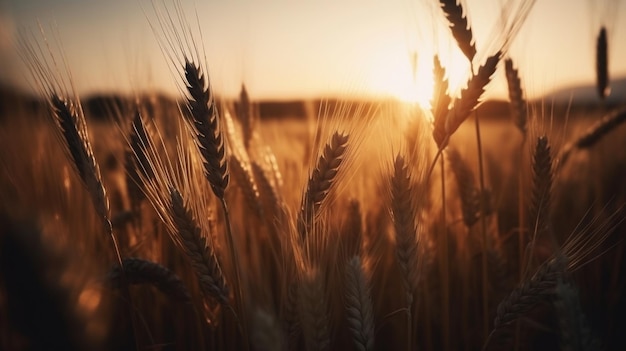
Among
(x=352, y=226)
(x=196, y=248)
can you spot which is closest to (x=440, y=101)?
(x=352, y=226)

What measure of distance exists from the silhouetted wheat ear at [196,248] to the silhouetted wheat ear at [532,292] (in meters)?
0.72

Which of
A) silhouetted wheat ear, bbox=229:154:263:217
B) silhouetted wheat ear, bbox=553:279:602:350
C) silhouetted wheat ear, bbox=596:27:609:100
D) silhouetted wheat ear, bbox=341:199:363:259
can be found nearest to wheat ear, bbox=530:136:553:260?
silhouetted wheat ear, bbox=553:279:602:350

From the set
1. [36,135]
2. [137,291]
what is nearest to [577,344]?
[137,291]

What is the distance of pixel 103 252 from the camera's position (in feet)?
6.72

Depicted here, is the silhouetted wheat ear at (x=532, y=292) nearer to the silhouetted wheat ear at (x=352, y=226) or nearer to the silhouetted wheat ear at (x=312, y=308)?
the silhouetted wheat ear at (x=312, y=308)

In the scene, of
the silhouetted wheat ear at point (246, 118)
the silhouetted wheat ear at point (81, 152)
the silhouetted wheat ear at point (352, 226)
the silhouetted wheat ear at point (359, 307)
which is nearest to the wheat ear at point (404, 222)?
the silhouetted wheat ear at point (359, 307)

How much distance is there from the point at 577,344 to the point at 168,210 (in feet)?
3.48

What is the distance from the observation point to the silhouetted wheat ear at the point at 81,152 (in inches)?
53.5

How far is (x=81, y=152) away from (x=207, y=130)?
1.08ft

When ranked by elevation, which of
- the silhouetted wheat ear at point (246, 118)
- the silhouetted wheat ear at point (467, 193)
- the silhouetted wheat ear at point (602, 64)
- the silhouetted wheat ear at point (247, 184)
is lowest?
the silhouetted wheat ear at point (467, 193)

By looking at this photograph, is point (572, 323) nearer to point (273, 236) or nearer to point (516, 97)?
point (516, 97)

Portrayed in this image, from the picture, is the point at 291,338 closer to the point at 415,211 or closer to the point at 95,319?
the point at 415,211

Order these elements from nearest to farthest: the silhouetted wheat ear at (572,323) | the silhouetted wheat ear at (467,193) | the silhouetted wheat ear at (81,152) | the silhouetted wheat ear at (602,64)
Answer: the silhouetted wheat ear at (572,323)
the silhouetted wheat ear at (81,152)
the silhouetted wheat ear at (467,193)
the silhouetted wheat ear at (602,64)

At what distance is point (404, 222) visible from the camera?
1514 mm
